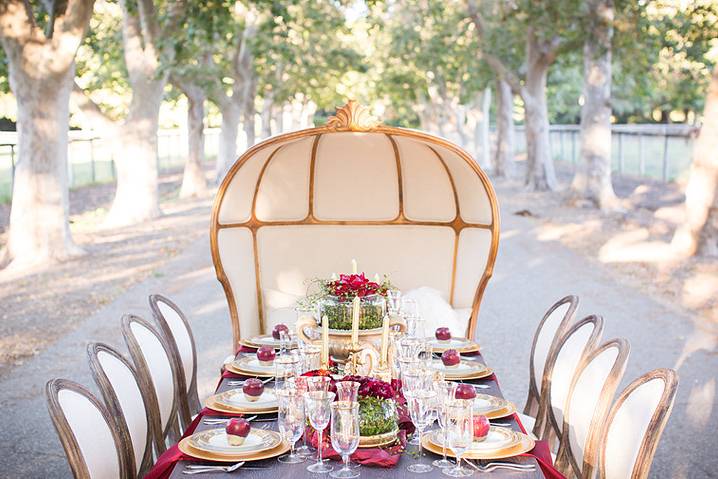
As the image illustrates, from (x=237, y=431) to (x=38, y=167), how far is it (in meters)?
13.0

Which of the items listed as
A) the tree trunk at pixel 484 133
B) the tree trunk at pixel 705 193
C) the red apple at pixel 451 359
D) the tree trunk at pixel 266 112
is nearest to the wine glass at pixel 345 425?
the red apple at pixel 451 359

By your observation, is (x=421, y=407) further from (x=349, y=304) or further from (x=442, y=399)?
(x=349, y=304)

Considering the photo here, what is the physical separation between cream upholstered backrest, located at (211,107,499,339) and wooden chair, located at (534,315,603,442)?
2.54 m

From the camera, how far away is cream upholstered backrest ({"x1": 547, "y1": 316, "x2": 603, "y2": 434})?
518 cm

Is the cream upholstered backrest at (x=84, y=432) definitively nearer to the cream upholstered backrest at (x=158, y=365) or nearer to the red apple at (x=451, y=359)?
the cream upholstered backrest at (x=158, y=365)

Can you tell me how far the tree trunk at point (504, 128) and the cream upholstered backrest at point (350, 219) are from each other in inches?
1112

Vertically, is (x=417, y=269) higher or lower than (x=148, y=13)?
lower

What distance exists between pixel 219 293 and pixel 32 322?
9.33ft

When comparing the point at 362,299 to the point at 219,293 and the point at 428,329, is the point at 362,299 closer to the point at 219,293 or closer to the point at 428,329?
the point at 428,329

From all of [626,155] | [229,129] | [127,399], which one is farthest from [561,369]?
[626,155]

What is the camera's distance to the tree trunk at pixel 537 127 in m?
28.2

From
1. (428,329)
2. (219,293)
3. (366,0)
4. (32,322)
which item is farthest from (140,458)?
(366,0)

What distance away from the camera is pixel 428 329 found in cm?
744

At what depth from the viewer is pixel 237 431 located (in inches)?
163
